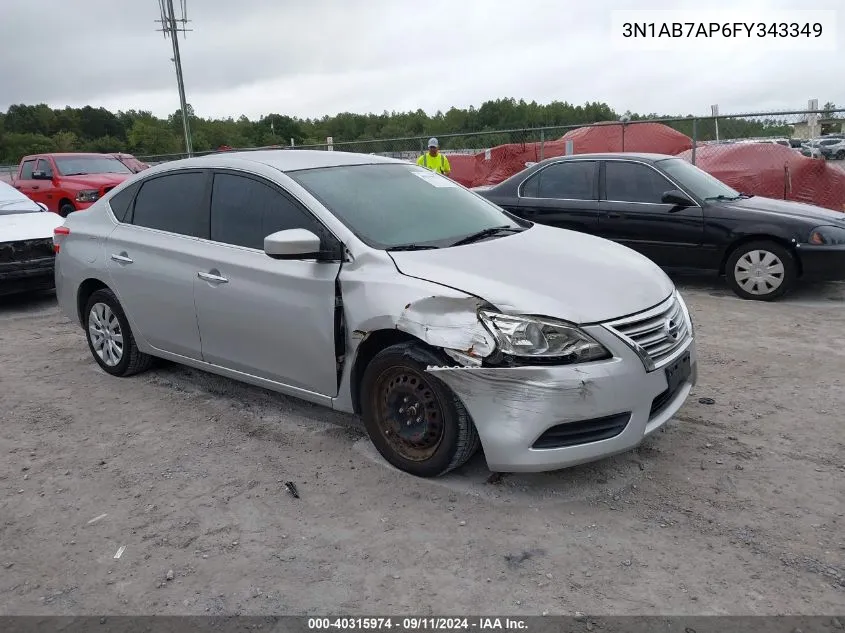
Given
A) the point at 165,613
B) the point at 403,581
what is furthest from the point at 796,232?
the point at 165,613

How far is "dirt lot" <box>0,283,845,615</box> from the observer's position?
9.20 feet

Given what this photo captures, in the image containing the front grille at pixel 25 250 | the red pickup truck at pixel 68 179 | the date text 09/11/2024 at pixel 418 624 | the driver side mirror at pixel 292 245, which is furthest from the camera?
the red pickup truck at pixel 68 179

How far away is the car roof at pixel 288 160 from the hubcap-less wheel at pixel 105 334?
1.24 meters

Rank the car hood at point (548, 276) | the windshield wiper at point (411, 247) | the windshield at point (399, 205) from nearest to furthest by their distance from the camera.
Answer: the car hood at point (548, 276)
the windshield wiper at point (411, 247)
the windshield at point (399, 205)

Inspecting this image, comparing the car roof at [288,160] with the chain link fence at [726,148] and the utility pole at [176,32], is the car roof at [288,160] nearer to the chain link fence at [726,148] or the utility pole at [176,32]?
the chain link fence at [726,148]

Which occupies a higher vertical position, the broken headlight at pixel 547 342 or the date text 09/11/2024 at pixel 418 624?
the broken headlight at pixel 547 342

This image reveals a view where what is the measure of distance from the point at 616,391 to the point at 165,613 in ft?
6.83

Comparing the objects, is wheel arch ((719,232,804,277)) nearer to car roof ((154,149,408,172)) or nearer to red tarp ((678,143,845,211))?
car roof ((154,149,408,172))

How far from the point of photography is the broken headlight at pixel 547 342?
3.25 meters

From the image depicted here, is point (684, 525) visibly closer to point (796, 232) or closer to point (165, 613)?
point (165, 613)

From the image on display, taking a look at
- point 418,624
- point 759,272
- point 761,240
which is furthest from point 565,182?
point 418,624

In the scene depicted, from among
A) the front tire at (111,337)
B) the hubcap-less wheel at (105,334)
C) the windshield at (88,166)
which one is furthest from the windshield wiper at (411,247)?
the windshield at (88,166)

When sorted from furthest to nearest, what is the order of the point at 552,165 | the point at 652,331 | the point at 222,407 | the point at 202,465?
the point at 552,165
the point at 222,407
the point at 202,465
the point at 652,331

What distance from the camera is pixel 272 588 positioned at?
9.40ft
